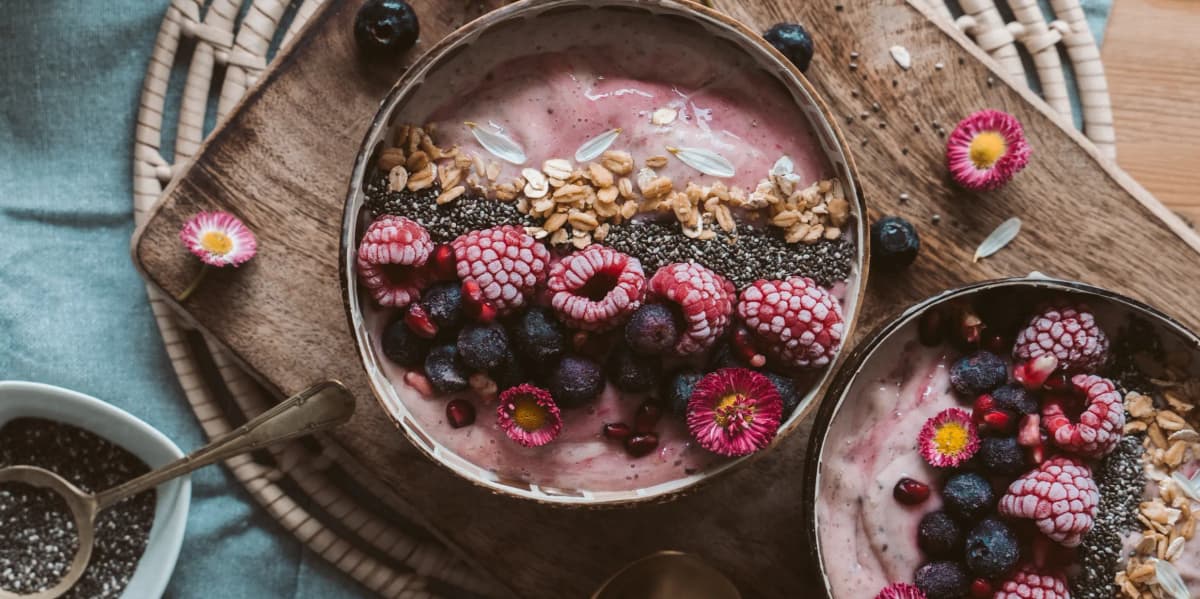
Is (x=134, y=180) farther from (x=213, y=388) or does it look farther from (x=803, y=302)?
(x=803, y=302)

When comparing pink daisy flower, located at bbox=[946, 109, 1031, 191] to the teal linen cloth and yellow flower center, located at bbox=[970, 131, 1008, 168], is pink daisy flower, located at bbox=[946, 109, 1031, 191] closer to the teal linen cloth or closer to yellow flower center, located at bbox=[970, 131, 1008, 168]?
yellow flower center, located at bbox=[970, 131, 1008, 168]

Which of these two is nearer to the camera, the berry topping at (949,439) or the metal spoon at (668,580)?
the berry topping at (949,439)

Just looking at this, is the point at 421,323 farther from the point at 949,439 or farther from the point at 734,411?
the point at 949,439

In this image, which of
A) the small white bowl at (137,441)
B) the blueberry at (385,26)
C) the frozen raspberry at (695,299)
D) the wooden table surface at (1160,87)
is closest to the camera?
the frozen raspberry at (695,299)

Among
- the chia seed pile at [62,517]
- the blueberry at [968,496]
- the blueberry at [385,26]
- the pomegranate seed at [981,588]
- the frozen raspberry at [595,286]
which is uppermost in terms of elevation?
the blueberry at [385,26]

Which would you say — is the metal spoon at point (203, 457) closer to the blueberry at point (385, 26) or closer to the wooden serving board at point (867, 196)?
the wooden serving board at point (867, 196)

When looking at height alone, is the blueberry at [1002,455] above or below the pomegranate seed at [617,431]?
below

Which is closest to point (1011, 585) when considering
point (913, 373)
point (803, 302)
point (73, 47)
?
point (913, 373)

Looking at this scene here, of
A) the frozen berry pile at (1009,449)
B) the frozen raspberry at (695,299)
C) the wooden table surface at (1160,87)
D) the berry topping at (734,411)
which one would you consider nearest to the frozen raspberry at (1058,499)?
the frozen berry pile at (1009,449)
